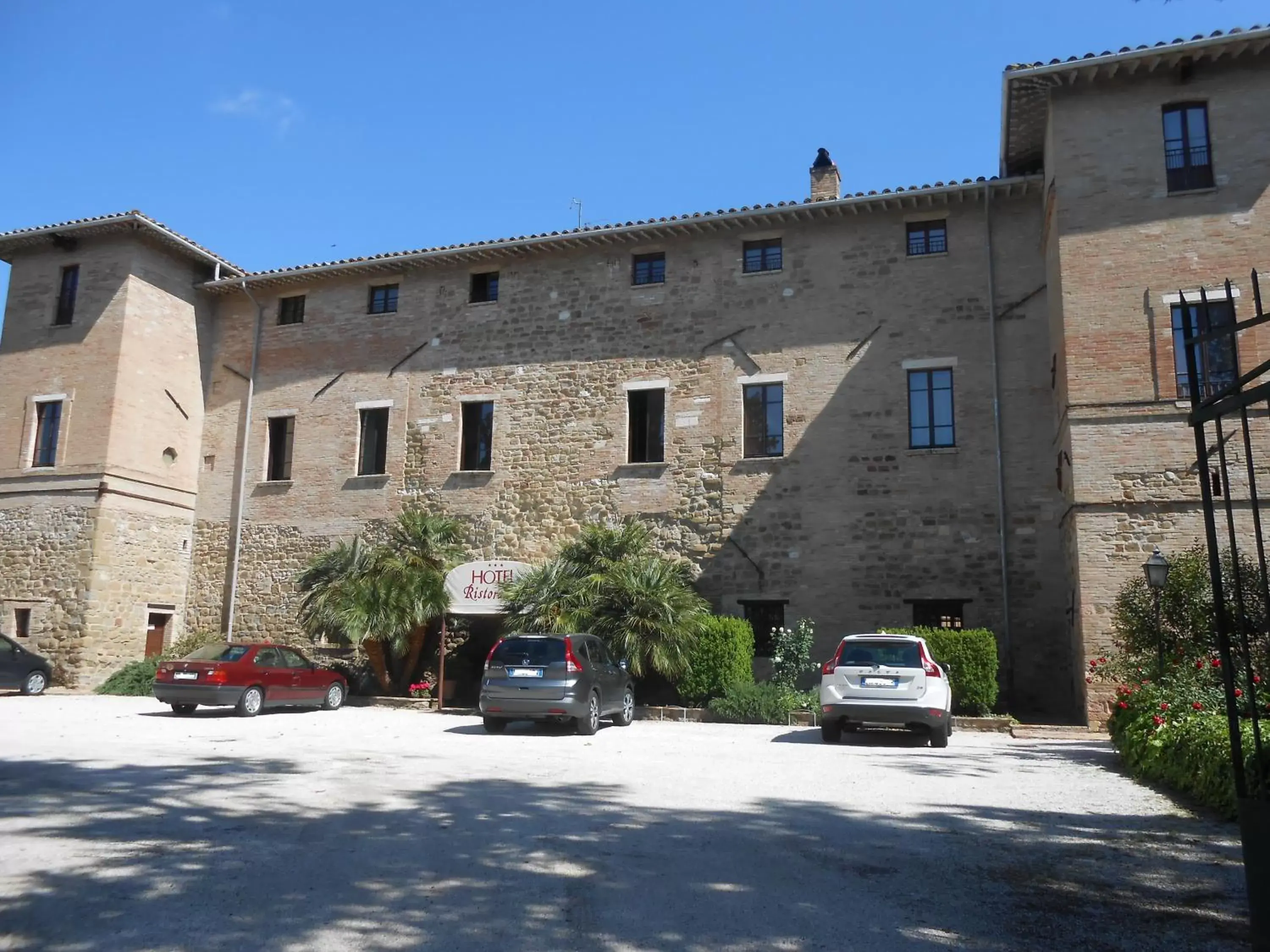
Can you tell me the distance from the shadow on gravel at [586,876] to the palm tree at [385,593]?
1097 cm

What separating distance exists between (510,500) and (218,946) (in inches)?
683

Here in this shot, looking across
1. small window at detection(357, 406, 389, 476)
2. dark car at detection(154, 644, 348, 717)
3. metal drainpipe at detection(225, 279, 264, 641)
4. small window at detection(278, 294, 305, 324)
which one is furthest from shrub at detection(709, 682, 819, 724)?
small window at detection(278, 294, 305, 324)

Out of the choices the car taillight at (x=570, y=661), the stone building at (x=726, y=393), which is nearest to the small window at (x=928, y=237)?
the stone building at (x=726, y=393)

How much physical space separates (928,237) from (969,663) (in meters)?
8.70

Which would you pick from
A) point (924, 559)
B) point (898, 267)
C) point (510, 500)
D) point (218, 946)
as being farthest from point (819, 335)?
point (218, 946)

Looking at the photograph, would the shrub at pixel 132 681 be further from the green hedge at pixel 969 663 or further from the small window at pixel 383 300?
the green hedge at pixel 969 663

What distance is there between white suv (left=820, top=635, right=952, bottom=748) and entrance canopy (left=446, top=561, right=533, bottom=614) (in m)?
7.75

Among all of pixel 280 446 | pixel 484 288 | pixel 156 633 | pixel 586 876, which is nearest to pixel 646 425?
pixel 484 288

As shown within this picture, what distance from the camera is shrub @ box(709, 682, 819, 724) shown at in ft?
52.6

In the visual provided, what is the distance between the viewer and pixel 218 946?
4164 millimetres

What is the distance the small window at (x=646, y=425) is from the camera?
20.7m

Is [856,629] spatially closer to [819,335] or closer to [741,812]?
[819,335]

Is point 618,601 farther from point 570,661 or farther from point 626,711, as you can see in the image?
point 570,661

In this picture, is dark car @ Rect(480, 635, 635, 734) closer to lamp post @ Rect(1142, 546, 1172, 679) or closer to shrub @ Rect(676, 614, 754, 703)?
shrub @ Rect(676, 614, 754, 703)
